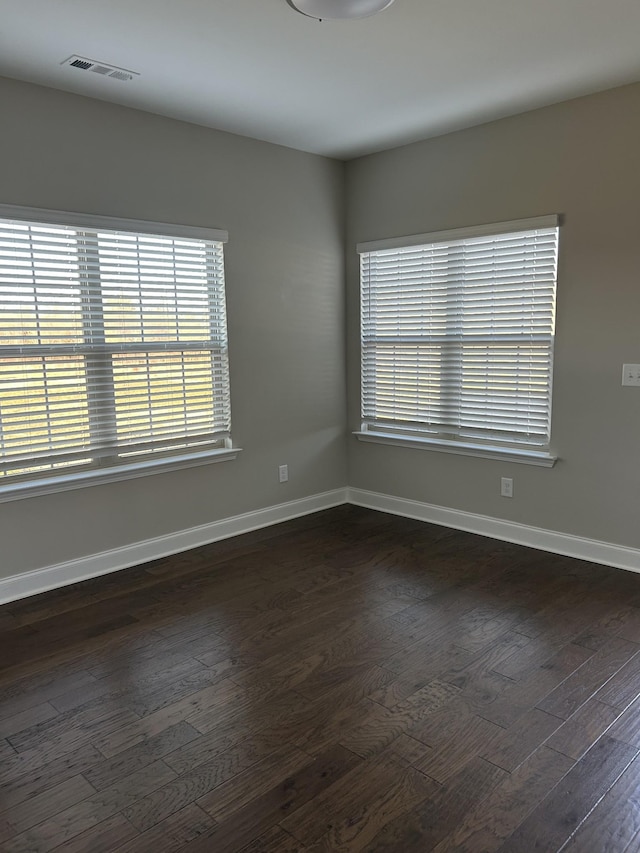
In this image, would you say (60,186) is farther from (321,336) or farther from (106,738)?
(106,738)

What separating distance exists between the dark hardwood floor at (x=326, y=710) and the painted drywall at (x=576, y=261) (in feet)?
1.45

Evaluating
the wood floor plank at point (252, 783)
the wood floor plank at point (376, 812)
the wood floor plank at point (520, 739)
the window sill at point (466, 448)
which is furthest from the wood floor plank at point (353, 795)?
the window sill at point (466, 448)

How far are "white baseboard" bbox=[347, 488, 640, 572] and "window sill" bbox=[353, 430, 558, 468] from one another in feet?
1.37

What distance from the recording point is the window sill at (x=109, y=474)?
3.20 meters

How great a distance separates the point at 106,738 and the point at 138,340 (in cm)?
217

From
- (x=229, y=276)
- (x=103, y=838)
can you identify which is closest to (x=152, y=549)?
(x=229, y=276)

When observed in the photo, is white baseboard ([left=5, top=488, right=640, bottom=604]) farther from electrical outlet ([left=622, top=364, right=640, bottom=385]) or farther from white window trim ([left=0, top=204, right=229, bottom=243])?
white window trim ([left=0, top=204, right=229, bottom=243])

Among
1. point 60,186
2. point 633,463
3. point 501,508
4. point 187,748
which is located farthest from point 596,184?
point 187,748

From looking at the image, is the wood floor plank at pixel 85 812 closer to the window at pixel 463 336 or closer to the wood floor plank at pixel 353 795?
the wood floor plank at pixel 353 795

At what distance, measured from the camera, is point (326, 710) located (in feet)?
7.44

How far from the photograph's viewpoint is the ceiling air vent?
A: 282cm

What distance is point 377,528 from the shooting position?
4.34 meters

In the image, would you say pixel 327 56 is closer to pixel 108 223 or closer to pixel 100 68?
pixel 100 68

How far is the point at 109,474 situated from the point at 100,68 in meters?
2.04
